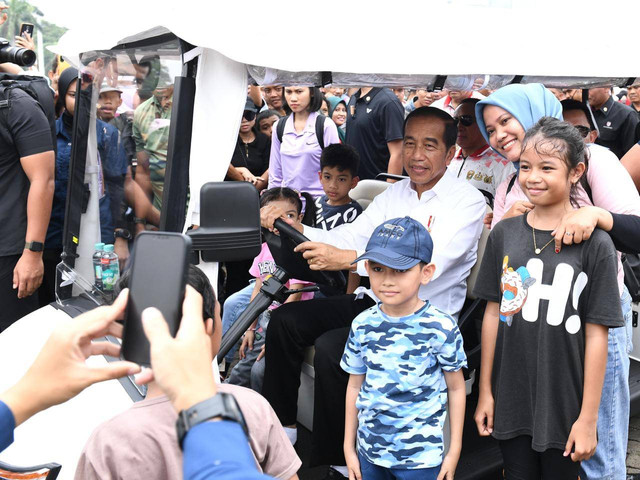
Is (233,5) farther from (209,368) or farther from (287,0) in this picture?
(209,368)

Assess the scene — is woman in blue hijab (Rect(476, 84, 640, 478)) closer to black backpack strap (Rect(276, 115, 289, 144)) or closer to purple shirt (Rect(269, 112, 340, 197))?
purple shirt (Rect(269, 112, 340, 197))

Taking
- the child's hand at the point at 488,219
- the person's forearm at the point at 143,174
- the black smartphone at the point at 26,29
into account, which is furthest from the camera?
the black smartphone at the point at 26,29

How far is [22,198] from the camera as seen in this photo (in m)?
3.67

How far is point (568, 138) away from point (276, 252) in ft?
4.50

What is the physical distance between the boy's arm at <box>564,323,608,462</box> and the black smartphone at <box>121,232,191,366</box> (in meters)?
1.56

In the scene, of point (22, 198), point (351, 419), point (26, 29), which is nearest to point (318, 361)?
point (351, 419)

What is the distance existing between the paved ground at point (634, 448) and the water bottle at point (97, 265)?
2.79m

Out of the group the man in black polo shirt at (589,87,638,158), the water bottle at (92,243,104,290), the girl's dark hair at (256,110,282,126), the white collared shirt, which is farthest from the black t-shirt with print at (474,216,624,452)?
the girl's dark hair at (256,110,282,126)

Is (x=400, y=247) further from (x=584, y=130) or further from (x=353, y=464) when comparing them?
(x=584, y=130)

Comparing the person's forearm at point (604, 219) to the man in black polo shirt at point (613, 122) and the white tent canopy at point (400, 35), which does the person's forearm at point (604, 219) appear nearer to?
the white tent canopy at point (400, 35)

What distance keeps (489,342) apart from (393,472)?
594mm

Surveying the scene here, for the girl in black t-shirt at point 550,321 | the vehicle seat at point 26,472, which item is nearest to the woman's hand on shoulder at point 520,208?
the girl in black t-shirt at point 550,321

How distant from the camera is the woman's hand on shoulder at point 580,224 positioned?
2.14 metres

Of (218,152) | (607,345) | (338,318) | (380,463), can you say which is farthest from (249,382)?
(607,345)
